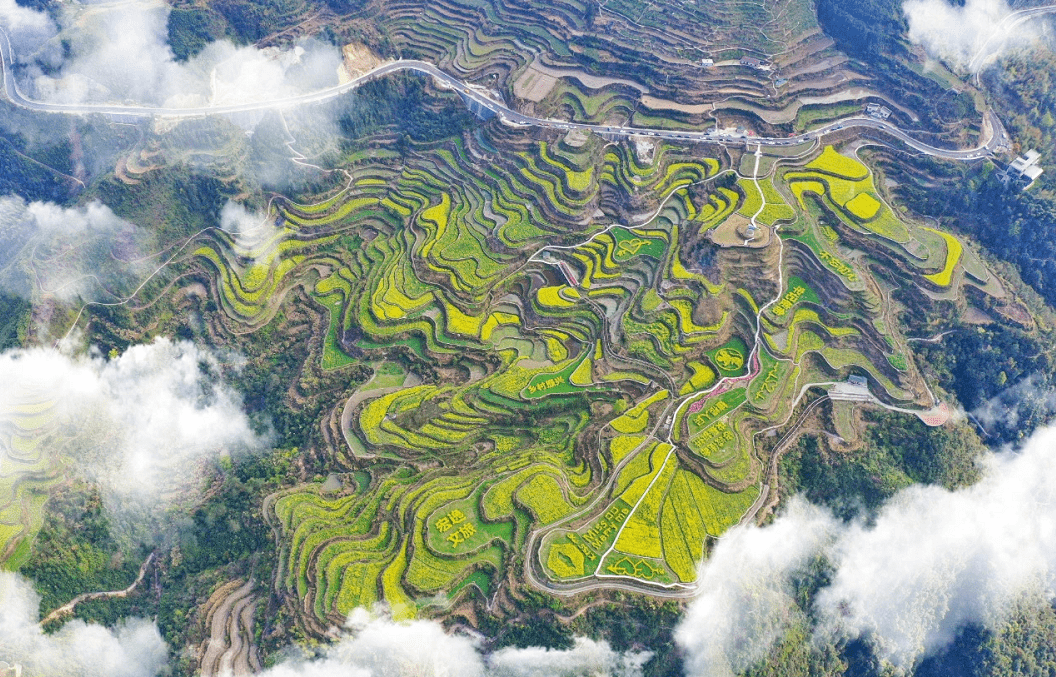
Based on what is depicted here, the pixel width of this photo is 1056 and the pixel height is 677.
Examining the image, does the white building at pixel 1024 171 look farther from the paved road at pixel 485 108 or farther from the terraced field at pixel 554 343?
the terraced field at pixel 554 343

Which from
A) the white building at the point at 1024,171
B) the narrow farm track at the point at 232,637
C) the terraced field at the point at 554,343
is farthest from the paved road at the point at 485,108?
the narrow farm track at the point at 232,637

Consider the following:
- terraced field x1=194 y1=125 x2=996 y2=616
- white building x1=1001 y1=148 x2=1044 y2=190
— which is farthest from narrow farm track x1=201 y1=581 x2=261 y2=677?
white building x1=1001 y1=148 x2=1044 y2=190

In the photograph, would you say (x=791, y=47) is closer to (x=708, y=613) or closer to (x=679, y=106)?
(x=679, y=106)

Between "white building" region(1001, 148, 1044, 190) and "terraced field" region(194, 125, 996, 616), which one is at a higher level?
"white building" region(1001, 148, 1044, 190)

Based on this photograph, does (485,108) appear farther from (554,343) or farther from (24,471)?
(24,471)

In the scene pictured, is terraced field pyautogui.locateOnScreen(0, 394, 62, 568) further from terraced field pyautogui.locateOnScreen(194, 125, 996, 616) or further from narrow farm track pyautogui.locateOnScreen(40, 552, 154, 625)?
terraced field pyautogui.locateOnScreen(194, 125, 996, 616)

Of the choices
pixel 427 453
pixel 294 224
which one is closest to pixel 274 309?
pixel 294 224
